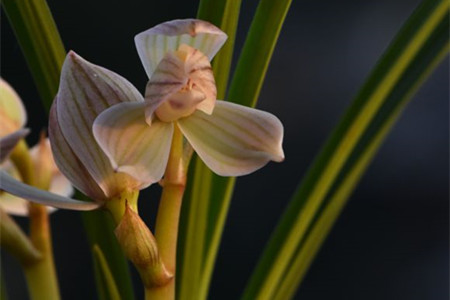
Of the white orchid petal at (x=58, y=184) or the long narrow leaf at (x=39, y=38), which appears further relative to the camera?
the white orchid petal at (x=58, y=184)

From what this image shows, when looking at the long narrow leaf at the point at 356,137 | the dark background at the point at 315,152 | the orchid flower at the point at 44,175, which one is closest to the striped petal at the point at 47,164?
the orchid flower at the point at 44,175

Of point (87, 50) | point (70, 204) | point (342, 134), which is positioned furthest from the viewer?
point (87, 50)

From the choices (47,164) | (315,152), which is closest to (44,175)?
(47,164)

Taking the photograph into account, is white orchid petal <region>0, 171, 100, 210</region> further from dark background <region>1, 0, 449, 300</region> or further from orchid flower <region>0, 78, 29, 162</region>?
dark background <region>1, 0, 449, 300</region>

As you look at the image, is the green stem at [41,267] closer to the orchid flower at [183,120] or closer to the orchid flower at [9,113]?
the orchid flower at [9,113]

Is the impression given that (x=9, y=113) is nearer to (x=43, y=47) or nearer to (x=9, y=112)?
(x=9, y=112)

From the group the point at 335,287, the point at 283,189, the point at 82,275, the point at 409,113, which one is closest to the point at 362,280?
the point at 335,287

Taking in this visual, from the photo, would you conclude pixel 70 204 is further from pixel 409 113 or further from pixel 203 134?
pixel 409 113
